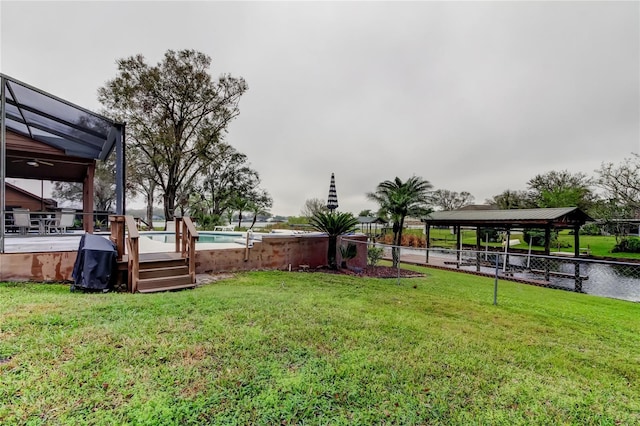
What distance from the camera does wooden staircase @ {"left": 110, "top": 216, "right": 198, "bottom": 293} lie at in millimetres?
5289

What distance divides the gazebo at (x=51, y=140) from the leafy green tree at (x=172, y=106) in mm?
9168

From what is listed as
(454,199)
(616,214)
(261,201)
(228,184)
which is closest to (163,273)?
(228,184)

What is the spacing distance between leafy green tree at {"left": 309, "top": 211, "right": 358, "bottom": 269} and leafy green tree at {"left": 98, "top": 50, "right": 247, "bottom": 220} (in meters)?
13.9

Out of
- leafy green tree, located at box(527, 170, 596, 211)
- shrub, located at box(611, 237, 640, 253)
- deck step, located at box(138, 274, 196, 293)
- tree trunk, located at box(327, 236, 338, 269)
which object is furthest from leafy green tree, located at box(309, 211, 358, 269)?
leafy green tree, located at box(527, 170, 596, 211)

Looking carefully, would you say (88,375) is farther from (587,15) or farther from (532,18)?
(587,15)

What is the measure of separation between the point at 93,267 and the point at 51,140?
576 cm

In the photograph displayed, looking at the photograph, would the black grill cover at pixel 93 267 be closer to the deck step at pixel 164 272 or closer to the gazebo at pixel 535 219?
the deck step at pixel 164 272

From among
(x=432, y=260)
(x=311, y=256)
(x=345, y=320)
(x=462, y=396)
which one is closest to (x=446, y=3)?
(x=311, y=256)

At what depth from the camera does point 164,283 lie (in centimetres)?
558

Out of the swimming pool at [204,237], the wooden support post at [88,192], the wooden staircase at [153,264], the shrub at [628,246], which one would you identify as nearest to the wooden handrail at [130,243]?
the wooden staircase at [153,264]

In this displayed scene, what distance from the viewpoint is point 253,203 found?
2961 centimetres

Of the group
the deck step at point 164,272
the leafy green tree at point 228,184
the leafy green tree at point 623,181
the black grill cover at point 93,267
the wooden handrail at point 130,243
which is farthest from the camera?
the leafy green tree at point 228,184

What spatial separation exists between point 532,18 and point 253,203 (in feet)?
81.7

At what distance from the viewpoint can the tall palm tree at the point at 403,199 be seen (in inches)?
551
